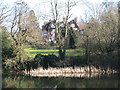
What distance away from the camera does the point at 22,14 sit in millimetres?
27125

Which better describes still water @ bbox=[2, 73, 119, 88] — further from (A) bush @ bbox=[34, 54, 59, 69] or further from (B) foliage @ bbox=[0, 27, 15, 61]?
(B) foliage @ bbox=[0, 27, 15, 61]

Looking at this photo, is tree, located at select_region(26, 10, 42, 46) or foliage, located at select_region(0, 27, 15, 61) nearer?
foliage, located at select_region(0, 27, 15, 61)

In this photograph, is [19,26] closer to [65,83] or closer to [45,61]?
[45,61]

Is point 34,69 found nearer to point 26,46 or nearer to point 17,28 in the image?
point 26,46

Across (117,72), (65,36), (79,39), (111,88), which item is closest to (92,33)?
(79,39)

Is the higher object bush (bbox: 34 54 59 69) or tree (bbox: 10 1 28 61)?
tree (bbox: 10 1 28 61)

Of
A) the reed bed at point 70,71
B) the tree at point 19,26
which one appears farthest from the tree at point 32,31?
the reed bed at point 70,71

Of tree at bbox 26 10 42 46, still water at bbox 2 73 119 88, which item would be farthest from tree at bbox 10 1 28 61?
still water at bbox 2 73 119 88

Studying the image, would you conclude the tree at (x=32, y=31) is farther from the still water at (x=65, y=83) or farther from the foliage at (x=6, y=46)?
the still water at (x=65, y=83)

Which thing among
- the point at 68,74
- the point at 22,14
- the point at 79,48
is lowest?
the point at 68,74

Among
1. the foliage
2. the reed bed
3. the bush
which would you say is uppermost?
the foliage

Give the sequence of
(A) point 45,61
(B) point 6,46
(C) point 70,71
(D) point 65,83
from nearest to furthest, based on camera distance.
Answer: (D) point 65,83
(C) point 70,71
(A) point 45,61
(B) point 6,46

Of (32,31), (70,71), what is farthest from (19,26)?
(70,71)

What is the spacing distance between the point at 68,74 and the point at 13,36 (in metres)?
8.08
